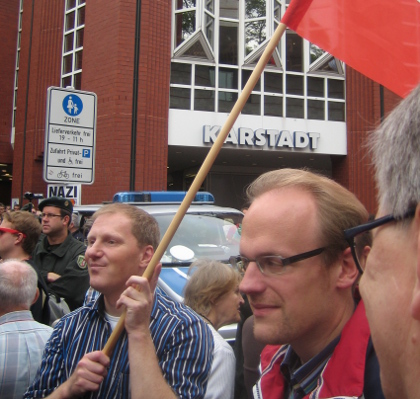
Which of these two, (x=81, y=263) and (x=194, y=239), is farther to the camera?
(x=194, y=239)

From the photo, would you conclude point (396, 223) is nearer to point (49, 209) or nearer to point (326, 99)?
point (49, 209)

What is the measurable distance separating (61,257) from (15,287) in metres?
2.28

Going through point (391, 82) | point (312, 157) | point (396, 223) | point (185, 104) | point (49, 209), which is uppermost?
point (185, 104)

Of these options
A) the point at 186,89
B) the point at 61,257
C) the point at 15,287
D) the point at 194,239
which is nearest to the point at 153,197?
the point at 194,239

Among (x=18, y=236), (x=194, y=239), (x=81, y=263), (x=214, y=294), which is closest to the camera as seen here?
(x=214, y=294)

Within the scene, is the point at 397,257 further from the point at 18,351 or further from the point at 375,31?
the point at 18,351

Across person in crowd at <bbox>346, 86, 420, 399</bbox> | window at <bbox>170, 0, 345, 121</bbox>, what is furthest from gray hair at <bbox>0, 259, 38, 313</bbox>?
window at <bbox>170, 0, 345, 121</bbox>

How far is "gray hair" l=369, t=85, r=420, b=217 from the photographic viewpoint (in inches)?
32.0

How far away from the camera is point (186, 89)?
53.1 ft

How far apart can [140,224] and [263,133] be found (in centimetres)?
1467

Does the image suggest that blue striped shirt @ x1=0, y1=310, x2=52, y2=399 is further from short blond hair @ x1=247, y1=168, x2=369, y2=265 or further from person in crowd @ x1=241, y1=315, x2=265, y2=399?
short blond hair @ x1=247, y1=168, x2=369, y2=265

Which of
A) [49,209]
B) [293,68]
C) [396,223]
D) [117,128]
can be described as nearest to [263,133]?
[293,68]

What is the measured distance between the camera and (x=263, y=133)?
16.7 m

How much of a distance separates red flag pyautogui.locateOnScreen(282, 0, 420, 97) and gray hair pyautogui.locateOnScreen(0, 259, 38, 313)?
6.81ft
